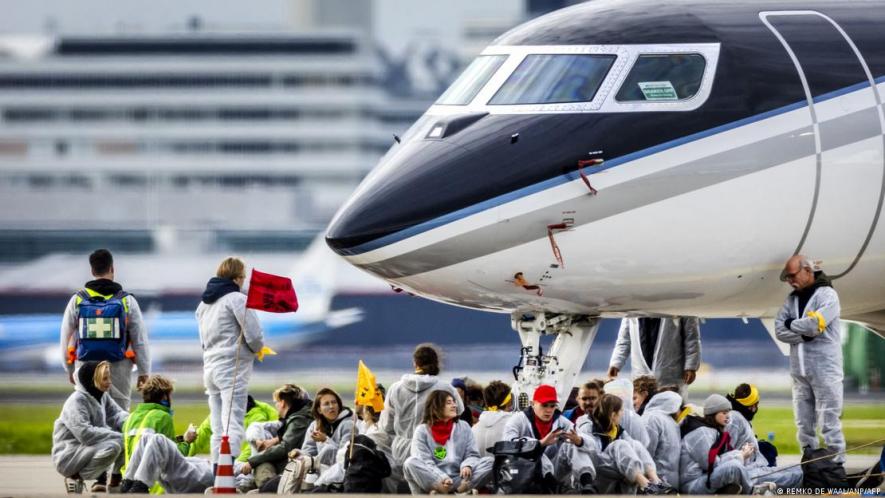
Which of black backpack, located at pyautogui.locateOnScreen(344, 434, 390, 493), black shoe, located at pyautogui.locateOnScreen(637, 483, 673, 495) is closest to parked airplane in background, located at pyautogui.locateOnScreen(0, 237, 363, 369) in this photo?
black backpack, located at pyautogui.locateOnScreen(344, 434, 390, 493)

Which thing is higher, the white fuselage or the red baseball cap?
the white fuselage

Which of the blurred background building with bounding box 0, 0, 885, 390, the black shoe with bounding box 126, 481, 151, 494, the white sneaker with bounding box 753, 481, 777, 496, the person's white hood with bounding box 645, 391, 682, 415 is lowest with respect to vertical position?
the white sneaker with bounding box 753, 481, 777, 496

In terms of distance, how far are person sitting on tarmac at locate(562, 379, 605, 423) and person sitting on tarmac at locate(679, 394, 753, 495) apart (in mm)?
847

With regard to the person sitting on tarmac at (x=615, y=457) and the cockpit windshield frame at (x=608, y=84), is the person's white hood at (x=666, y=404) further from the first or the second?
the cockpit windshield frame at (x=608, y=84)

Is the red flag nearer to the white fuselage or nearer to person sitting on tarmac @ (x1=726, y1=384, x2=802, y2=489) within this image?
the white fuselage

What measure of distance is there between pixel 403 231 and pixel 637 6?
3173mm

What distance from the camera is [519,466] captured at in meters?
14.3

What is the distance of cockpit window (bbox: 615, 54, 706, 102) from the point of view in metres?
14.6

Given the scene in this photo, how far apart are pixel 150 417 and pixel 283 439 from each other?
49.5 inches

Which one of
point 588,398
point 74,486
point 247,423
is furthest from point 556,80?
point 74,486

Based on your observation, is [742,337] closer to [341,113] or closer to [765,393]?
[765,393]

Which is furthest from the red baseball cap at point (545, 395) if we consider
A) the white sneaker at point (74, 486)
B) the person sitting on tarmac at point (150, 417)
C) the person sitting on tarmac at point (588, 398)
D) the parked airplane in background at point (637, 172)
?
the white sneaker at point (74, 486)

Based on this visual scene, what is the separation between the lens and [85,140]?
135 meters

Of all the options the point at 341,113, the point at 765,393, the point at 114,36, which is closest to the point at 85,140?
the point at 114,36
